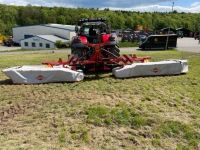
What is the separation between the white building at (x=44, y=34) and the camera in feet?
209

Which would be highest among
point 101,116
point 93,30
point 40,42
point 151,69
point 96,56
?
point 93,30

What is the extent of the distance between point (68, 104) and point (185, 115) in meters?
2.41

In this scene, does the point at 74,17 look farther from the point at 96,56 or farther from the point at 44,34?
the point at 96,56

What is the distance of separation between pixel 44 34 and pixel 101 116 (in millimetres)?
67741

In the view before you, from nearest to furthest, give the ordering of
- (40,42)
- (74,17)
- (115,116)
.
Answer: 1. (115,116)
2. (40,42)
3. (74,17)

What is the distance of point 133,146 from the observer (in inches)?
234

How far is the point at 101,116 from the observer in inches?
281

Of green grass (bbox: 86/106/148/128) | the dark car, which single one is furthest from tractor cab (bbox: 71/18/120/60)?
the dark car

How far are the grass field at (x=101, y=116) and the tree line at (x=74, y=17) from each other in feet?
317

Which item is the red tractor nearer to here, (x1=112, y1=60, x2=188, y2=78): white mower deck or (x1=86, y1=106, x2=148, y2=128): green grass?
(x1=112, y1=60, x2=188, y2=78): white mower deck

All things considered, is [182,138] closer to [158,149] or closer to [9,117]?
[158,149]


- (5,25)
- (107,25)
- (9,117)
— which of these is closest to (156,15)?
(5,25)

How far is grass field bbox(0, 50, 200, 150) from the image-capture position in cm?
609

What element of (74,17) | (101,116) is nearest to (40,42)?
(74,17)
